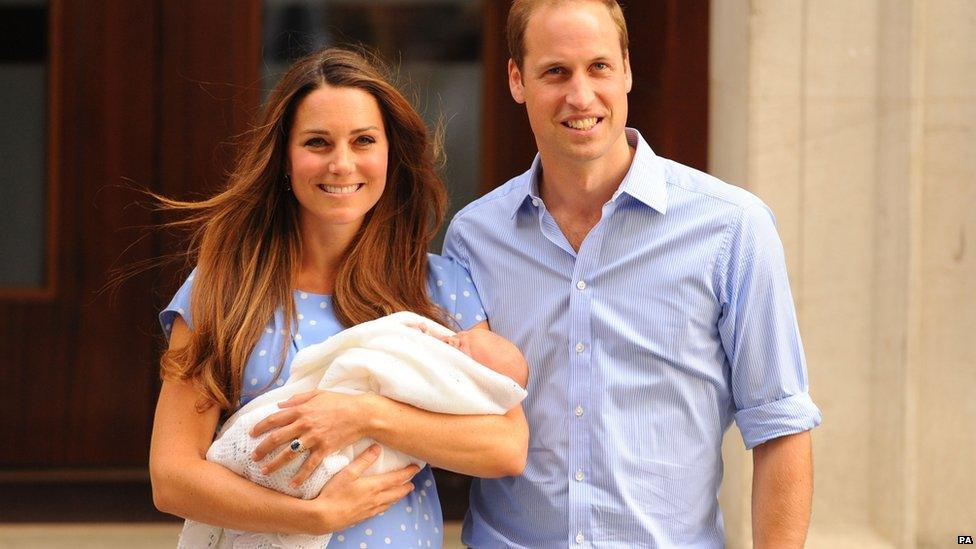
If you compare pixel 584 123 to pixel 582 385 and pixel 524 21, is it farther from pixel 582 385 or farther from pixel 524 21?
pixel 582 385

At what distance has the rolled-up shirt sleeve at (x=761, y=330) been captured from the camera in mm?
2420

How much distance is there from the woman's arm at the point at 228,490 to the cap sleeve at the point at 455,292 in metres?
0.36

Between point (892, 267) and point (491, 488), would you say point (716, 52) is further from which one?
point (491, 488)

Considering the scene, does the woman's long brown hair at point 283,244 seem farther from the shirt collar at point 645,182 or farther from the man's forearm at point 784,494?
the man's forearm at point 784,494

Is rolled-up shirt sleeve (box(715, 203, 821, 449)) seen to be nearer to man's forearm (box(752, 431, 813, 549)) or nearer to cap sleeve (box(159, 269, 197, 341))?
man's forearm (box(752, 431, 813, 549))

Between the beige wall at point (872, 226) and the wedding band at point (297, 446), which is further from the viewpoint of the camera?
the beige wall at point (872, 226)

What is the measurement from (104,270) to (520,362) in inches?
86.4

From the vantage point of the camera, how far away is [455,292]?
2.62 metres

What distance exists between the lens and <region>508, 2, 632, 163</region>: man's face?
2.46m

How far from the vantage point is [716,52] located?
3.94 m

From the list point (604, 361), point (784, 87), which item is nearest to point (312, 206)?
point (604, 361)

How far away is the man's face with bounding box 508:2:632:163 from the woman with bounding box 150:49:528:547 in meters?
0.32

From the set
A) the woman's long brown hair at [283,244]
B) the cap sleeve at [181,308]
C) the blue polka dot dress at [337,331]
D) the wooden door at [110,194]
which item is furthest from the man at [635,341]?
the wooden door at [110,194]

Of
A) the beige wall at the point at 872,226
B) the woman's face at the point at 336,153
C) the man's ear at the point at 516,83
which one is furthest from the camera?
the beige wall at the point at 872,226
